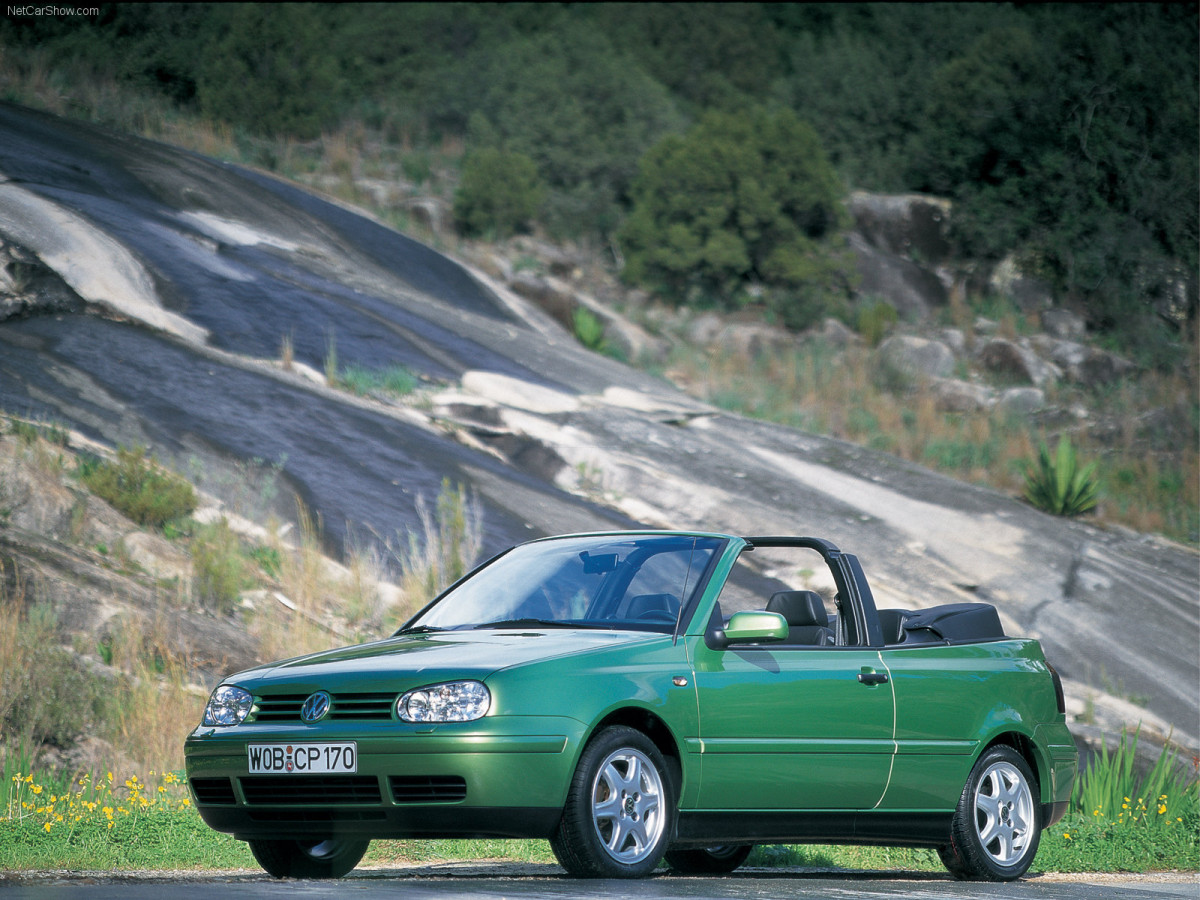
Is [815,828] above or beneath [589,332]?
beneath

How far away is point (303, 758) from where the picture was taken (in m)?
5.87

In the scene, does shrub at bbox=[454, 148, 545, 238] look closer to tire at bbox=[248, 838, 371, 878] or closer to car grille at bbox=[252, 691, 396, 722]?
tire at bbox=[248, 838, 371, 878]

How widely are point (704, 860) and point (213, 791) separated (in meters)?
2.80

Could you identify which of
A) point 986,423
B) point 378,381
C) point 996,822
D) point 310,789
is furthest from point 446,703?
point 986,423

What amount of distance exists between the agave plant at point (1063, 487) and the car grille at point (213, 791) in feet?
54.0

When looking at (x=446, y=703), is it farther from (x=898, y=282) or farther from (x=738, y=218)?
(x=898, y=282)

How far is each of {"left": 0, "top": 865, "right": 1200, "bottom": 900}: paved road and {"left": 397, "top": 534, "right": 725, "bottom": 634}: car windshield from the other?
1098mm

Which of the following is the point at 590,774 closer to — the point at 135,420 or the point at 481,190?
the point at 135,420

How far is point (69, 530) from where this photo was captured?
12.7 meters

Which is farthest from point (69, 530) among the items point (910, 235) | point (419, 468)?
point (910, 235)

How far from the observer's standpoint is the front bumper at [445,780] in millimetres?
5629

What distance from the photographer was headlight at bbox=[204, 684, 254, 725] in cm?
621

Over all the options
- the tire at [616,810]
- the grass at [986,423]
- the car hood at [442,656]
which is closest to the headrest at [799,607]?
the car hood at [442,656]

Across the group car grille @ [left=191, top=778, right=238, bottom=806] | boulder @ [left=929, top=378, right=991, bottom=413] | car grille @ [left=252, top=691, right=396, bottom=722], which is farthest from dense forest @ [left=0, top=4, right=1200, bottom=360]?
car grille @ [left=252, top=691, right=396, bottom=722]
